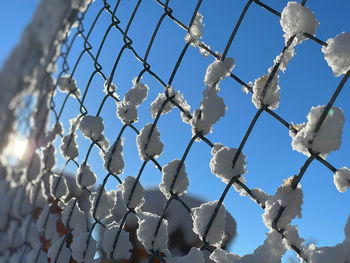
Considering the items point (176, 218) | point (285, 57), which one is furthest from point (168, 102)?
point (176, 218)

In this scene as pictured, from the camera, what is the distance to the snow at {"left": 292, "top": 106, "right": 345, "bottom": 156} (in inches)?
25.7

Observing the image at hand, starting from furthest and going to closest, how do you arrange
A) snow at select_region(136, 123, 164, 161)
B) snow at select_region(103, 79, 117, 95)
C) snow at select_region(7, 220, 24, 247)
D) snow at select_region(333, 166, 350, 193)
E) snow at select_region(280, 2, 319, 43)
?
snow at select_region(7, 220, 24, 247) < snow at select_region(103, 79, 117, 95) < snow at select_region(136, 123, 164, 161) < snow at select_region(280, 2, 319, 43) < snow at select_region(333, 166, 350, 193)

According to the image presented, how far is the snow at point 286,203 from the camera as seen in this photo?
0.70 meters

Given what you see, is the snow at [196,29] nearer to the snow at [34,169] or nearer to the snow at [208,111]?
the snow at [208,111]

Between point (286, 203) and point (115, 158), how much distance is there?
0.67m

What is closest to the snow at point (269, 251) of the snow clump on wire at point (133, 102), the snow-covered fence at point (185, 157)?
the snow-covered fence at point (185, 157)

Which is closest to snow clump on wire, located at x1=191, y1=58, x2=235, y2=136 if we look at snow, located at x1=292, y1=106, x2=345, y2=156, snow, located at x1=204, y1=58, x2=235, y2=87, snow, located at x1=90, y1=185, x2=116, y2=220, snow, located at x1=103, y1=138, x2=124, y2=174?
snow, located at x1=204, y1=58, x2=235, y2=87

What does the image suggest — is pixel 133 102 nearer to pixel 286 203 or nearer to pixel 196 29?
pixel 196 29

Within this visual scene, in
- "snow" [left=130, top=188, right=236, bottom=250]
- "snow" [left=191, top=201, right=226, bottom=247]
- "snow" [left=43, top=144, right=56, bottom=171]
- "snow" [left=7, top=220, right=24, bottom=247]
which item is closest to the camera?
"snow" [left=191, top=201, right=226, bottom=247]

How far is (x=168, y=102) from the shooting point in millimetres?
1082

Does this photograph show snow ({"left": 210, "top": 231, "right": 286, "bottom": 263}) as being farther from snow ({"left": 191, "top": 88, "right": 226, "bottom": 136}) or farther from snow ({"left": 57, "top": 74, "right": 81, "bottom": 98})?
snow ({"left": 57, "top": 74, "right": 81, "bottom": 98})

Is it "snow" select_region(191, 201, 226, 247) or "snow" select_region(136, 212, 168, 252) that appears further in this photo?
"snow" select_region(136, 212, 168, 252)

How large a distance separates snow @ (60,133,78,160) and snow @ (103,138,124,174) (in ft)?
1.23

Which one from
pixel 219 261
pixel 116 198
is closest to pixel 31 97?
pixel 116 198
